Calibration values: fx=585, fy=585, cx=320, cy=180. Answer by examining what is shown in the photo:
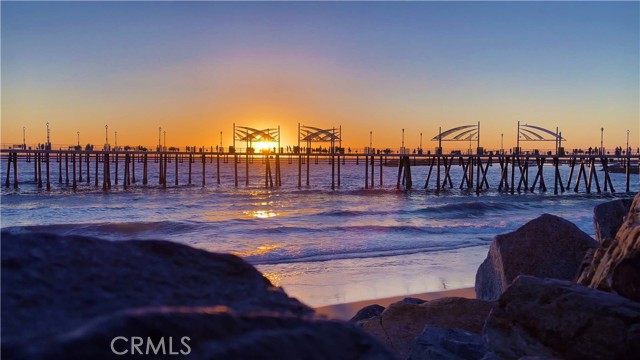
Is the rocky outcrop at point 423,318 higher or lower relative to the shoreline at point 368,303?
higher

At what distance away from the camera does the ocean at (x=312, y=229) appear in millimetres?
10531

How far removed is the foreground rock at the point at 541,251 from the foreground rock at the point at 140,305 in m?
4.87

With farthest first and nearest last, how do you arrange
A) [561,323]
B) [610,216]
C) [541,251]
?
[610,216] → [541,251] → [561,323]

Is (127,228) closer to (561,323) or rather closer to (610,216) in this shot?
(610,216)

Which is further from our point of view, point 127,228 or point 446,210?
point 446,210

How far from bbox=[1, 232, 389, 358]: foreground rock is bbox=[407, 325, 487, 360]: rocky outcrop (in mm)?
2203

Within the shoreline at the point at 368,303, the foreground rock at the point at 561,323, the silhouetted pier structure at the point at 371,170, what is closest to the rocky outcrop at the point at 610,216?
the shoreline at the point at 368,303

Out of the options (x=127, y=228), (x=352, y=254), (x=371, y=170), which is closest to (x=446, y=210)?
(x=127, y=228)

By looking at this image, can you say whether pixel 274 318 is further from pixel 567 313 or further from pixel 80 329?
pixel 567 313

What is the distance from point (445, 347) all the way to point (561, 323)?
692mm

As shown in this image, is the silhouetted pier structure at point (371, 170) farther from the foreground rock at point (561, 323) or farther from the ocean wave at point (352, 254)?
the foreground rock at point (561, 323)

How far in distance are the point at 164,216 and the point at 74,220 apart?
3.64 metres

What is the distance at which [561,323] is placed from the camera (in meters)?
3.38

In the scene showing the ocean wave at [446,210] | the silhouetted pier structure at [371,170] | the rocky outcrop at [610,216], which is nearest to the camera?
the rocky outcrop at [610,216]
